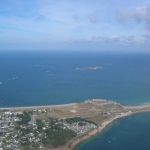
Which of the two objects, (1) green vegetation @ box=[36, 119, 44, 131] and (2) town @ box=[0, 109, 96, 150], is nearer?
(2) town @ box=[0, 109, 96, 150]

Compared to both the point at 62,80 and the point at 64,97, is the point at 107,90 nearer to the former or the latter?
the point at 64,97

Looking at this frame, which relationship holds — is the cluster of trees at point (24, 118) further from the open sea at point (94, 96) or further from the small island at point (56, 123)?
the open sea at point (94, 96)

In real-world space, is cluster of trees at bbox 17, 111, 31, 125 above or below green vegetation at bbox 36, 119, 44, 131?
above

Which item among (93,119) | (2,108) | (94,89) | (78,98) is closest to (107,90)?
(94,89)

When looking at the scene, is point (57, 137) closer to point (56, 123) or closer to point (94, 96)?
point (56, 123)

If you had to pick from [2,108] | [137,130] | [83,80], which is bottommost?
[137,130]

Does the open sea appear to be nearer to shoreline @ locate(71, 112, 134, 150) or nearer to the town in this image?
shoreline @ locate(71, 112, 134, 150)

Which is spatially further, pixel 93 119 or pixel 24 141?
pixel 93 119

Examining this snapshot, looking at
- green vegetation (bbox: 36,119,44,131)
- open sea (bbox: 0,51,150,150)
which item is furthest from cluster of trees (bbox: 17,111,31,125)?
open sea (bbox: 0,51,150,150)
